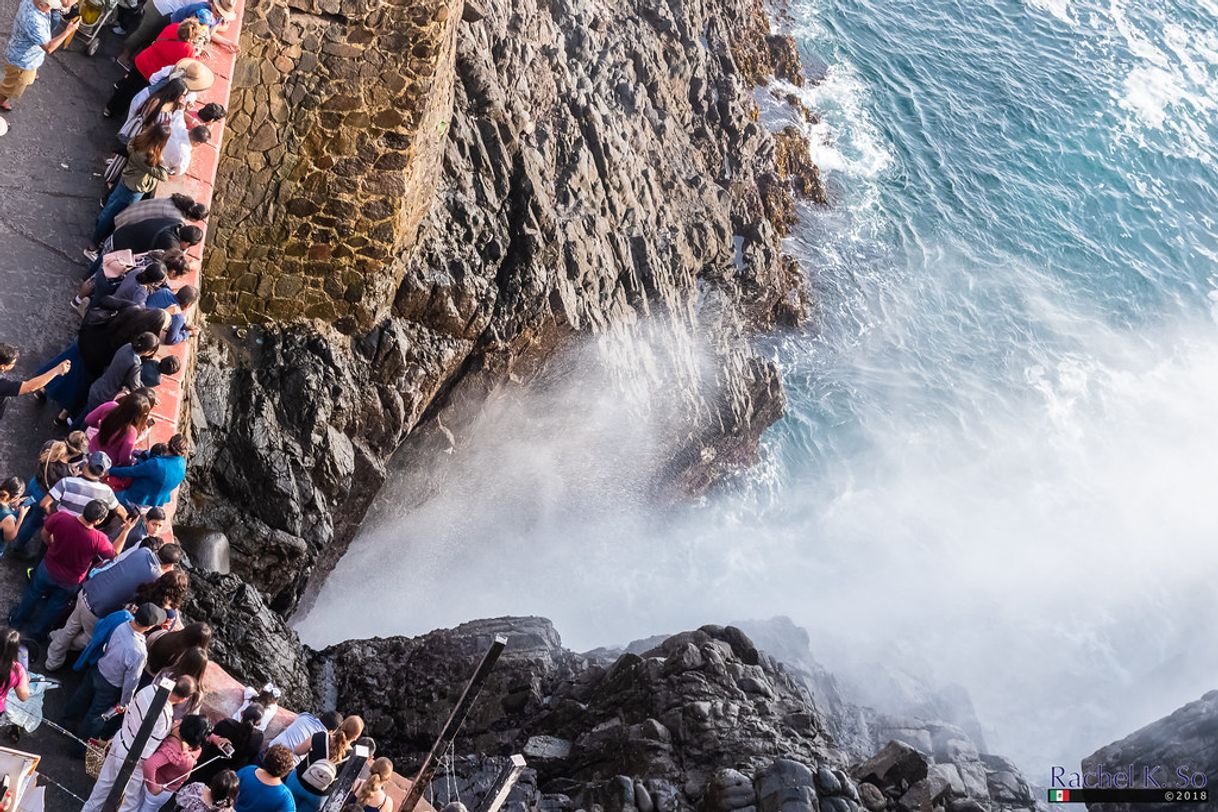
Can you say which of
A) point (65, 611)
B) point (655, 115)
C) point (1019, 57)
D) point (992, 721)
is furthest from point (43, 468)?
point (1019, 57)

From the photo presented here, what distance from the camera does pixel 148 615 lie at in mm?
8102

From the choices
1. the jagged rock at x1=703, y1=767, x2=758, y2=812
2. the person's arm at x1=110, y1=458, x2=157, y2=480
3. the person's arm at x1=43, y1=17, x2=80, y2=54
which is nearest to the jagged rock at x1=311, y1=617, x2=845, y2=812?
the jagged rock at x1=703, y1=767, x2=758, y2=812

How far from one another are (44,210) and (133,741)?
5.97 metres

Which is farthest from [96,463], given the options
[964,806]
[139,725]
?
[964,806]

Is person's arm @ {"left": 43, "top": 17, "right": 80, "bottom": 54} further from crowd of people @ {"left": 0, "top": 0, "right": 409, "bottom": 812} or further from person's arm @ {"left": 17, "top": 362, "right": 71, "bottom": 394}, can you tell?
person's arm @ {"left": 17, "top": 362, "right": 71, "bottom": 394}

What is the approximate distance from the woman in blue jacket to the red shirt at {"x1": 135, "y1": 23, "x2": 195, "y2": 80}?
4.30 m

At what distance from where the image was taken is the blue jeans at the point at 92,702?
823cm

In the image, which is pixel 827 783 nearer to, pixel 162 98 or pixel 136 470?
pixel 136 470

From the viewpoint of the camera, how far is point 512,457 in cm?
2144

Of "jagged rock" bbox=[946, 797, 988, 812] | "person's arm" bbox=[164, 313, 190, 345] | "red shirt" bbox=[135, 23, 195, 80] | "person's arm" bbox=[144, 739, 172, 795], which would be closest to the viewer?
"person's arm" bbox=[144, 739, 172, 795]

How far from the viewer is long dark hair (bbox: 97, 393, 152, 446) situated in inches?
362

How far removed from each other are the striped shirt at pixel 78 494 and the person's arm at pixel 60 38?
188 inches

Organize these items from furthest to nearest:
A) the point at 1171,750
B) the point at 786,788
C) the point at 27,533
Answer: the point at 1171,750
the point at 786,788
the point at 27,533

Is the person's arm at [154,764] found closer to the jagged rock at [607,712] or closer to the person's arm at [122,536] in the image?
the person's arm at [122,536]
